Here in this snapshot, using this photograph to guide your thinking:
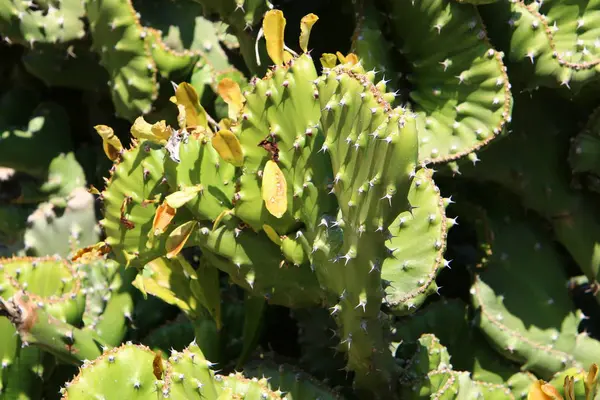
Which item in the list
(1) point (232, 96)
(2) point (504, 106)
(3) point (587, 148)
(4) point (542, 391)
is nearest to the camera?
(4) point (542, 391)

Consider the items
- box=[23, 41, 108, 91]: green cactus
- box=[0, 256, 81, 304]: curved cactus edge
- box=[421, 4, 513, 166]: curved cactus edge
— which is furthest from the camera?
box=[23, 41, 108, 91]: green cactus

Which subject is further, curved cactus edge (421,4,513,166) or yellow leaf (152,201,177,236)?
curved cactus edge (421,4,513,166)

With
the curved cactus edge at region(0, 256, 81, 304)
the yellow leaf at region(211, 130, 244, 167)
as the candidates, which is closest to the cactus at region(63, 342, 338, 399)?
the curved cactus edge at region(0, 256, 81, 304)

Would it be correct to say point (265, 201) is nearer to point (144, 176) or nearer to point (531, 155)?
point (144, 176)

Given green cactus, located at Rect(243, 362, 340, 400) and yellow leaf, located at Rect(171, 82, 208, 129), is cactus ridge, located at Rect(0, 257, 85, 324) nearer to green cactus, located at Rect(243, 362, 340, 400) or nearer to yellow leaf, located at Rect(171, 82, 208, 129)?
green cactus, located at Rect(243, 362, 340, 400)

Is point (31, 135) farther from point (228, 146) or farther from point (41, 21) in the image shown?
point (228, 146)

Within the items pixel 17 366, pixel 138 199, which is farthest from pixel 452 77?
pixel 17 366
